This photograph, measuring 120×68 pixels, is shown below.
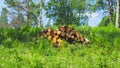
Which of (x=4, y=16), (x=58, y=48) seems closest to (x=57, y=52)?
(x=58, y=48)

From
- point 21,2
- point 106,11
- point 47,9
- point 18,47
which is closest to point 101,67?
point 18,47

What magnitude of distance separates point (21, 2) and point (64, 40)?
193ft

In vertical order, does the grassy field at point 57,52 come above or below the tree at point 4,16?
above

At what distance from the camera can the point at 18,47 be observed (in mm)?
11906

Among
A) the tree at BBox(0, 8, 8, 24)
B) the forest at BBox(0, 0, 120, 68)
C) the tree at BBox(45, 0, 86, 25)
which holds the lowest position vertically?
the tree at BBox(0, 8, 8, 24)

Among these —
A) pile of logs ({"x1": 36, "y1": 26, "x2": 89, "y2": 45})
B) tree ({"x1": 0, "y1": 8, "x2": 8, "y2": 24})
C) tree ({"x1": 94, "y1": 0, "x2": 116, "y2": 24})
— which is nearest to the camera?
pile of logs ({"x1": 36, "y1": 26, "x2": 89, "y2": 45})

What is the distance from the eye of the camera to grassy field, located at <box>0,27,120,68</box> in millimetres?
8203

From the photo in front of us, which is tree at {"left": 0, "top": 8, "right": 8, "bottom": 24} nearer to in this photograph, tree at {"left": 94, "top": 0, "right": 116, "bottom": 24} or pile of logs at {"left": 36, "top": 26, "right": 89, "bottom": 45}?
tree at {"left": 94, "top": 0, "right": 116, "bottom": 24}

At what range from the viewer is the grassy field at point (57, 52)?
26.9 ft

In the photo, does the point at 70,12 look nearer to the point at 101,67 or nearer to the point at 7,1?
the point at 7,1

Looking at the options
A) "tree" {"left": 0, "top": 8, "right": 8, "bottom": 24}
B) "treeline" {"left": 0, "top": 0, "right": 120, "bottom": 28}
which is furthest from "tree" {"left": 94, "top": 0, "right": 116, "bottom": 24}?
"tree" {"left": 0, "top": 8, "right": 8, "bottom": 24}

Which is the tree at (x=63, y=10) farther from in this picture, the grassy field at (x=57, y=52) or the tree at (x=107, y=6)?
the grassy field at (x=57, y=52)

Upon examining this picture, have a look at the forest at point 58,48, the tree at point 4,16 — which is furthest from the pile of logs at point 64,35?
the tree at point 4,16

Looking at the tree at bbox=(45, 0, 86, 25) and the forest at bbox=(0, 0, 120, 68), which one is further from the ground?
the forest at bbox=(0, 0, 120, 68)
